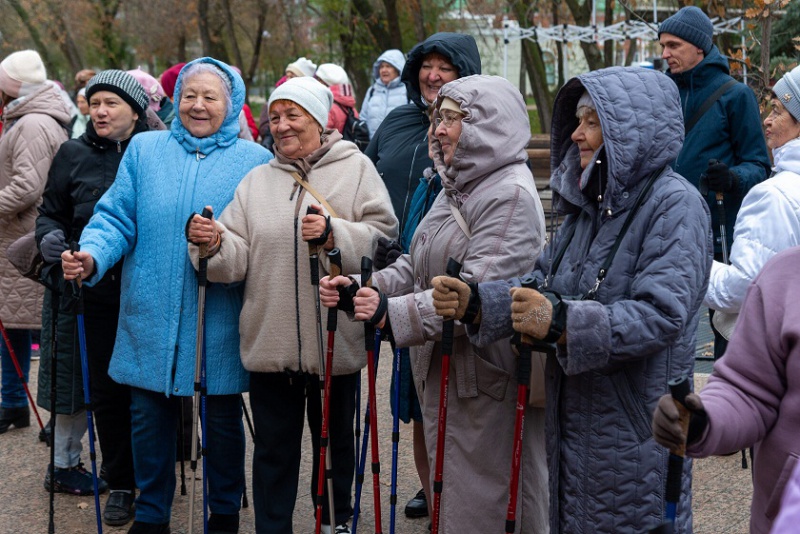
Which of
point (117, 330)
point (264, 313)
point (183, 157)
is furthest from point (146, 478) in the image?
point (183, 157)

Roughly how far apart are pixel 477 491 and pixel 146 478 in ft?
6.27

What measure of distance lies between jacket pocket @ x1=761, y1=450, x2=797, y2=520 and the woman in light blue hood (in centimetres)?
880

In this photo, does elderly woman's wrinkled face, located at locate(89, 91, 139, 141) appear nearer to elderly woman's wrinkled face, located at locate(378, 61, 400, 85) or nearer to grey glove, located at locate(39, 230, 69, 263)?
grey glove, located at locate(39, 230, 69, 263)

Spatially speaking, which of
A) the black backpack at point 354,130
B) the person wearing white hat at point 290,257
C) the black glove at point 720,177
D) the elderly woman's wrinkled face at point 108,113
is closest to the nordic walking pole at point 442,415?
the person wearing white hat at point 290,257

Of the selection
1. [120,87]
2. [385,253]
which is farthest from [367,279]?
[120,87]

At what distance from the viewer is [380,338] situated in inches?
184

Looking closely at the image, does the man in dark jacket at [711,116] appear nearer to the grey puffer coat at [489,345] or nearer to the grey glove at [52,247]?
the grey puffer coat at [489,345]

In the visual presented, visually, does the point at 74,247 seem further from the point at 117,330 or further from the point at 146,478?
the point at 146,478

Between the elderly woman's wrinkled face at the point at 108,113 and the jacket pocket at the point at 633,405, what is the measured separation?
10.3ft

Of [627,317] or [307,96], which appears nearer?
[627,317]

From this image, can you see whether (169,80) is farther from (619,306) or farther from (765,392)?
(765,392)

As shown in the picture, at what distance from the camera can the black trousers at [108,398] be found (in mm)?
5270

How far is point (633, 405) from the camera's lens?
124 inches

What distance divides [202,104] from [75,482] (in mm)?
2416
